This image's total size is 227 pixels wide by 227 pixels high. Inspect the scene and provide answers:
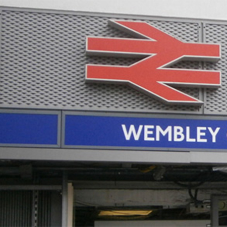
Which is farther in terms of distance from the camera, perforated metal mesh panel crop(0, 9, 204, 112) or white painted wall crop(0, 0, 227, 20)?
white painted wall crop(0, 0, 227, 20)

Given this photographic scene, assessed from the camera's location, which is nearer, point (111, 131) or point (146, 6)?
point (111, 131)

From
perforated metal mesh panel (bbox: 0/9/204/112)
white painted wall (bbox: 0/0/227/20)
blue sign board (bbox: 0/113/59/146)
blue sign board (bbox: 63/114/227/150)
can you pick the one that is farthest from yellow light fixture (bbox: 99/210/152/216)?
white painted wall (bbox: 0/0/227/20)

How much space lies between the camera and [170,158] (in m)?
9.80

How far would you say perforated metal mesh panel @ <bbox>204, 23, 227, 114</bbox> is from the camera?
10336mm

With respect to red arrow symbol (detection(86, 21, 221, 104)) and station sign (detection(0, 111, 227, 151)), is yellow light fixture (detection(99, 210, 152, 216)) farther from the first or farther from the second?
red arrow symbol (detection(86, 21, 221, 104))

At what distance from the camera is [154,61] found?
33.3 ft

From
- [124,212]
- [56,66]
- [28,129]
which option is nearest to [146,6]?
[56,66]

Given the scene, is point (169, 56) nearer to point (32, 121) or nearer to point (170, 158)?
point (170, 158)

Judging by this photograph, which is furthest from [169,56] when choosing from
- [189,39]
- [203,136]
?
[203,136]

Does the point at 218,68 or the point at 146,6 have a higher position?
the point at 146,6

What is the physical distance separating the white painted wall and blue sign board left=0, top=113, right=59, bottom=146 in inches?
79.0

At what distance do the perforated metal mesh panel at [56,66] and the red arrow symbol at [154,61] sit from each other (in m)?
0.19

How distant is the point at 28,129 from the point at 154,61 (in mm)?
2177

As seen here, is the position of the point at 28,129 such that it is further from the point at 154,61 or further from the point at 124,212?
the point at 124,212
